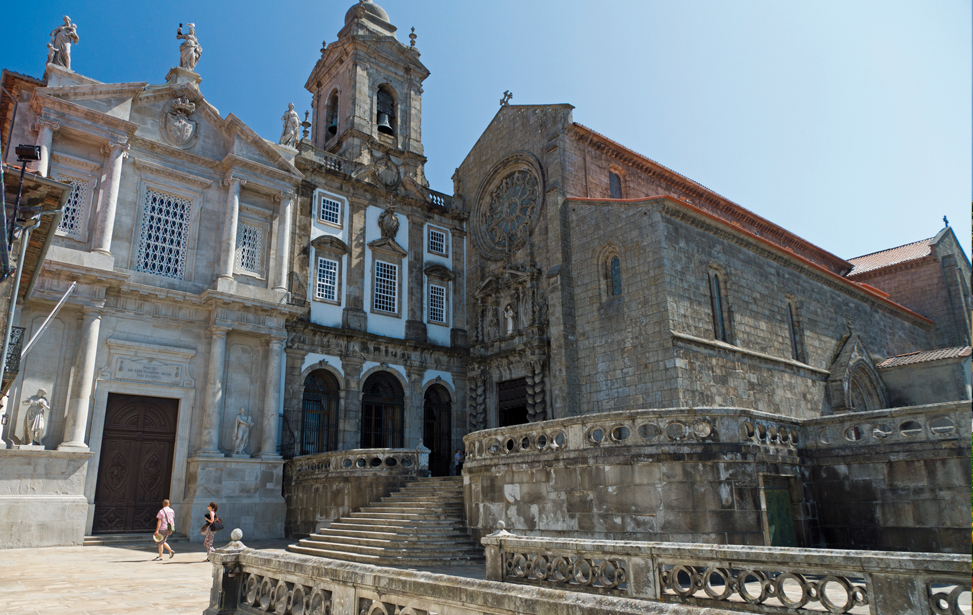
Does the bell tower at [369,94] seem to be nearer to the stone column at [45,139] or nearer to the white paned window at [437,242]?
the white paned window at [437,242]

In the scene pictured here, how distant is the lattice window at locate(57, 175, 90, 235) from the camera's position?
18812 millimetres

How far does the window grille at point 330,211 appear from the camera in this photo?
81.1ft

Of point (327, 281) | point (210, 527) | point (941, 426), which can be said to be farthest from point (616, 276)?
point (210, 527)

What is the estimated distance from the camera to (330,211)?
24.9 m

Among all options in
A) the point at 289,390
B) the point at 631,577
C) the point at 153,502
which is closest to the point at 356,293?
the point at 289,390

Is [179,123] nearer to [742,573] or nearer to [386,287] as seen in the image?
[386,287]

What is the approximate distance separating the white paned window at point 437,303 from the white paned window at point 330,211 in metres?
4.78

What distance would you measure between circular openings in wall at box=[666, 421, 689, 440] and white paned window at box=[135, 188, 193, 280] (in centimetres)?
1652

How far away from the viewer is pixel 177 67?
2231cm

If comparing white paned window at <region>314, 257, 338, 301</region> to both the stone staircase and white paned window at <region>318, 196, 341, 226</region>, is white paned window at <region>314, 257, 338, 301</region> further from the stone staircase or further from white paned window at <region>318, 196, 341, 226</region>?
the stone staircase

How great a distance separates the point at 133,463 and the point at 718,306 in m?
18.7

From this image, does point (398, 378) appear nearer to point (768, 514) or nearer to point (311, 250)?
point (311, 250)

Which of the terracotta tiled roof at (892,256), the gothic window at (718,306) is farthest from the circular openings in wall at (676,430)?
the terracotta tiled roof at (892,256)

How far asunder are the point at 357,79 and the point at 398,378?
13.2m
